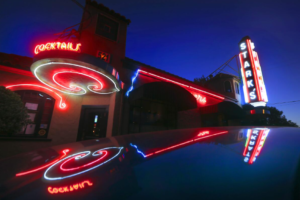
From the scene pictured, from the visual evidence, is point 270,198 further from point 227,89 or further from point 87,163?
point 227,89

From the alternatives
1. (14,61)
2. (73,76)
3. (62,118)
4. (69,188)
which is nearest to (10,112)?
(73,76)

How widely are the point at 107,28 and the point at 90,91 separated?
4.10m

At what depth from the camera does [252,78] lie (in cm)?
1008

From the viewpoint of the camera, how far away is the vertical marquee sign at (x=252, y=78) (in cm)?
973

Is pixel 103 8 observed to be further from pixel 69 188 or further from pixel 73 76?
pixel 69 188

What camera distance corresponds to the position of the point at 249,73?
1025 centimetres

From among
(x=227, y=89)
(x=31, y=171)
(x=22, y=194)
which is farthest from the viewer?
(x=227, y=89)

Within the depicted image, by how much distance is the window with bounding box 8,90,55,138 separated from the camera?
5848 mm

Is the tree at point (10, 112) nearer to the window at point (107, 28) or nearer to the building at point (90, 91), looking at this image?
the building at point (90, 91)

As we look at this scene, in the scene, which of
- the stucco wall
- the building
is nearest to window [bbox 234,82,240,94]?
the building

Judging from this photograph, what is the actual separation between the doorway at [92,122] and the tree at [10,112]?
2466 millimetres

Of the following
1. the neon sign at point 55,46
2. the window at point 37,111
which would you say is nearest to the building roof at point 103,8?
the neon sign at point 55,46

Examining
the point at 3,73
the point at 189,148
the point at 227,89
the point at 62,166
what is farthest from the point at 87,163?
the point at 227,89

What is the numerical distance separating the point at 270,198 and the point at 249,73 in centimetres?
1291
